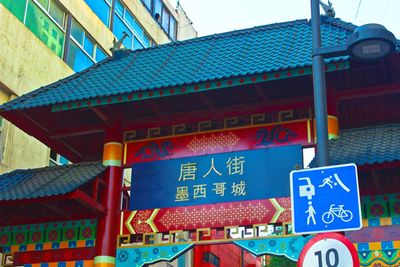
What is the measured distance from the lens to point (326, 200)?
6.87m

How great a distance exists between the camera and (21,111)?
1314 cm

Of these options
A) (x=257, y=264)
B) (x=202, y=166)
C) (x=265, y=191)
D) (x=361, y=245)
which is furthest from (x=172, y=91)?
(x=257, y=264)

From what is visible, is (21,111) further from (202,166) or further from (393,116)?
(393,116)

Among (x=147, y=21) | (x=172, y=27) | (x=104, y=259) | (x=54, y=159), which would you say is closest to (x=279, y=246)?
(x=104, y=259)

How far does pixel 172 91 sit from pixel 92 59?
11.5 m

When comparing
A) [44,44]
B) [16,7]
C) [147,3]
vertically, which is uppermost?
[147,3]

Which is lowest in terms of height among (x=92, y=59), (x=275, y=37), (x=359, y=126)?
(x=359, y=126)

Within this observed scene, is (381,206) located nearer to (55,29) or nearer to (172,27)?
(55,29)

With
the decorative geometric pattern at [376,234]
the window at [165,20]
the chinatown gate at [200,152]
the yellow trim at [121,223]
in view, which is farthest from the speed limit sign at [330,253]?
the window at [165,20]

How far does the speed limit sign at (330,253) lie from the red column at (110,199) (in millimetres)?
6030

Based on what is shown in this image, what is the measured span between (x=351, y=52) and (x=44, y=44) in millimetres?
13444

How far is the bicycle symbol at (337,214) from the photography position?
6.71 metres

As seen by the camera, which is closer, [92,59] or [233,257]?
[92,59]

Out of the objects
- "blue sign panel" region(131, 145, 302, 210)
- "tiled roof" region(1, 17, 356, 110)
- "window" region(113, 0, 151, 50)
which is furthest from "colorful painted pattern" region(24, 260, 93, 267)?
"window" region(113, 0, 151, 50)
